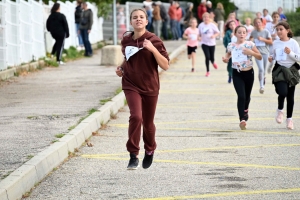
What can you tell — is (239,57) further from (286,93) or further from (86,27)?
(86,27)

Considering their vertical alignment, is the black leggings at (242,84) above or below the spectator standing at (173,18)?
above

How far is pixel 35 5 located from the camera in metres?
25.8

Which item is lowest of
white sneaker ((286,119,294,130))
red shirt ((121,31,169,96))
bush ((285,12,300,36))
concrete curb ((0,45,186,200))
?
bush ((285,12,300,36))

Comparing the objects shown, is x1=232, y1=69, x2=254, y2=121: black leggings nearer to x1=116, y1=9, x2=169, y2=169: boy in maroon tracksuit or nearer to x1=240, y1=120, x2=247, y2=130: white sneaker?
x1=240, y1=120, x2=247, y2=130: white sneaker

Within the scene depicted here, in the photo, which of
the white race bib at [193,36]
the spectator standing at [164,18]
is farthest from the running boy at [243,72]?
the spectator standing at [164,18]

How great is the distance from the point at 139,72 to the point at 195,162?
1.50 m

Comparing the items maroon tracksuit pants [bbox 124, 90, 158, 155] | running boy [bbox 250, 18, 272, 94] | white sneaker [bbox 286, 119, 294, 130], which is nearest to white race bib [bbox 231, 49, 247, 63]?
white sneaker [bbox 286, 119, 294, 130]

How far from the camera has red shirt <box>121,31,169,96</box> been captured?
8750 mm

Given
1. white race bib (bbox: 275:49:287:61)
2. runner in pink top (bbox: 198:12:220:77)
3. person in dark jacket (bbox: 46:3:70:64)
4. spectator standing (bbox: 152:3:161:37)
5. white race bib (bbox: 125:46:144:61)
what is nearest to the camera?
white race bib (bbox: 125:46:144:61)

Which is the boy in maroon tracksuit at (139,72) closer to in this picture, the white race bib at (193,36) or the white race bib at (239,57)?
the white race bib at (239,57)

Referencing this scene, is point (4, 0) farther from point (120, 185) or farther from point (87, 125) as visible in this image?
point (120, 185)

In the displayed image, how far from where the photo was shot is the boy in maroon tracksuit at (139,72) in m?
8.73

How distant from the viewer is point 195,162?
9758 mm

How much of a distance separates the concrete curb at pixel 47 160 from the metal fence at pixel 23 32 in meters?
7.67
